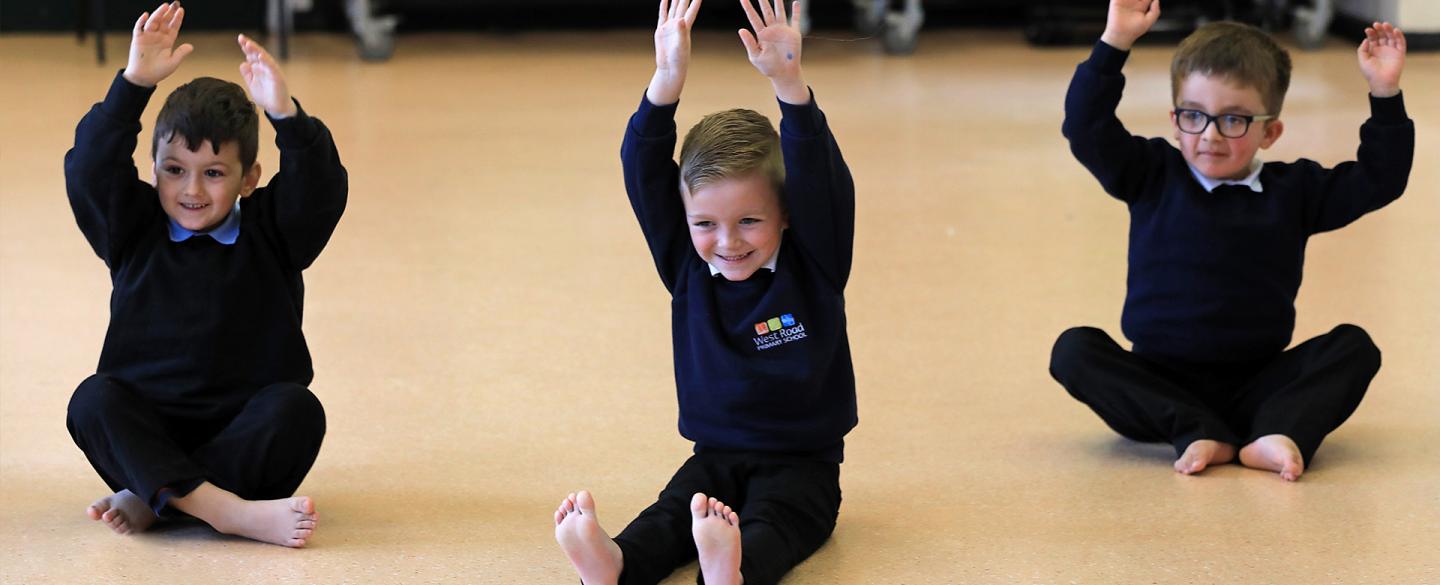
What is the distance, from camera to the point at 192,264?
5.72ft

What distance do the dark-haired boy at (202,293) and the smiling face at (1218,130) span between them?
0.95 meters

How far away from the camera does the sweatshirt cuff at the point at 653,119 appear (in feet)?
5.41

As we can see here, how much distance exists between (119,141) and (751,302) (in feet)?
2.08

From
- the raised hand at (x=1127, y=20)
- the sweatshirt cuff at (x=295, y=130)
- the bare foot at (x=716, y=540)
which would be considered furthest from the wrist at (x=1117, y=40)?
the sweatshirt cuff at (x=295, y=130)

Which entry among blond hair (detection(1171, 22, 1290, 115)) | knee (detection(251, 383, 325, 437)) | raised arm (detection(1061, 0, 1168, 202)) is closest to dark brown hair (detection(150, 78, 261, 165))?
knee (detection(251, 383, 325, 437))

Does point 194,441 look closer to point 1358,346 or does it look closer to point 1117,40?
point 1117,40

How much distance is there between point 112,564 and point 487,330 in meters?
0.92

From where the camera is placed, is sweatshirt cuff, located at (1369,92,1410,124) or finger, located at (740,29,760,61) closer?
finger, located at (740,29,760,61)

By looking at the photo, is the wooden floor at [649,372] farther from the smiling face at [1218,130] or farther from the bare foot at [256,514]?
the smiling face at [1218,130]

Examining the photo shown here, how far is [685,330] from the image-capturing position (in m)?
1.73

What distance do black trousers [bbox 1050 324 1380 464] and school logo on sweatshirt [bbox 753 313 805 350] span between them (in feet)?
1.47

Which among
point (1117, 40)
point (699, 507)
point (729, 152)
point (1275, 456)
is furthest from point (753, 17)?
point (1275, 456)

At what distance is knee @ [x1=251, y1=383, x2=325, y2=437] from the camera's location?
171 cm

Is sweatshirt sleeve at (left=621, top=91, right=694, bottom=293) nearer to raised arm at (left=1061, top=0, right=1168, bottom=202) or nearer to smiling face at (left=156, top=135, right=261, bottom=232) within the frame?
smiling face at (left=156, top=135, right=261, bottom=232)
